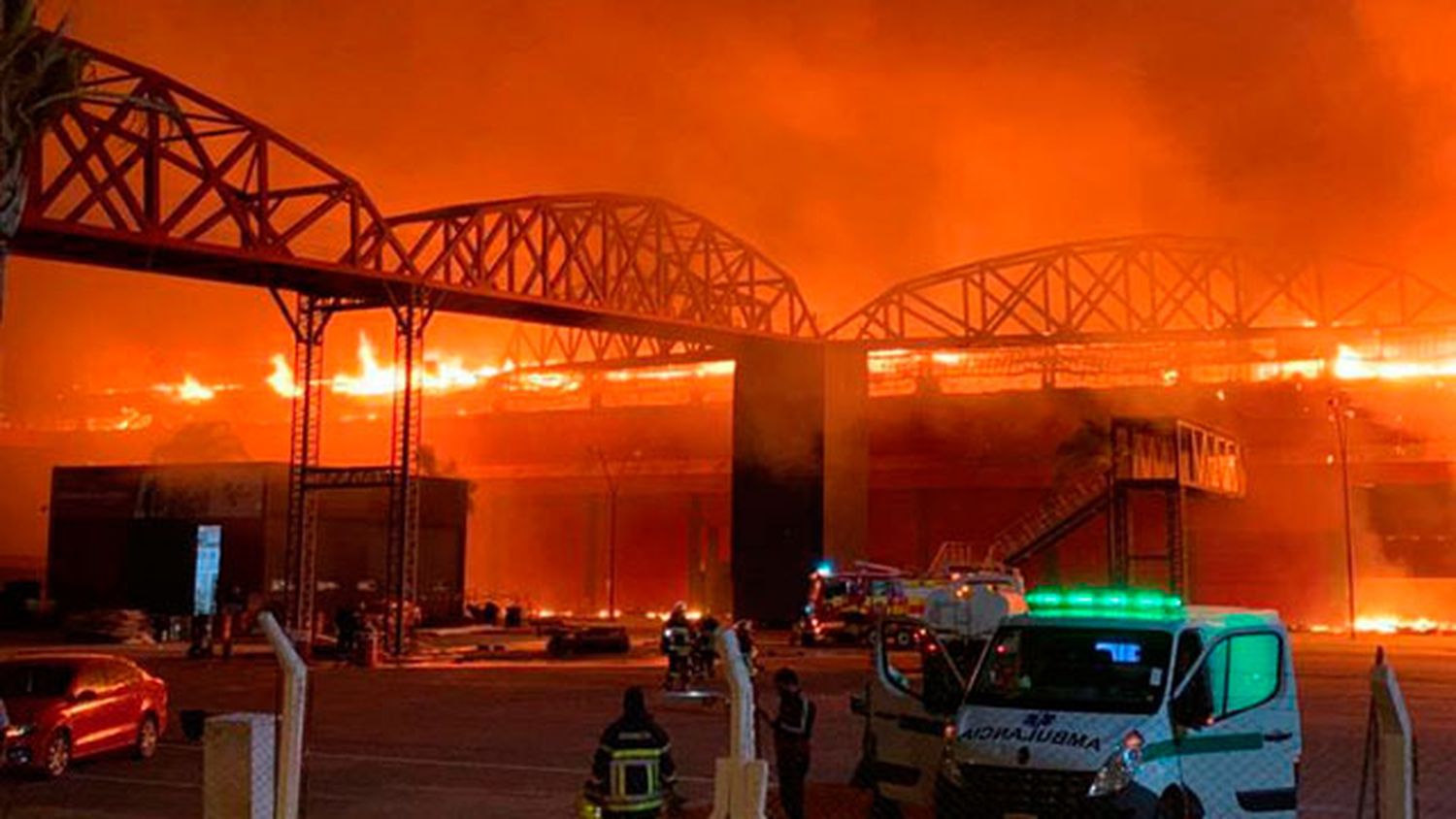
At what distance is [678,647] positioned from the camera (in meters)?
24.5

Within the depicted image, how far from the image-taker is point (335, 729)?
2003cm

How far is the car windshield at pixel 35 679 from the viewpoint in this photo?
1563cm

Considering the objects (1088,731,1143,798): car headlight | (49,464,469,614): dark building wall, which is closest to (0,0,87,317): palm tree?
(1088,731,1143,798): car headlight

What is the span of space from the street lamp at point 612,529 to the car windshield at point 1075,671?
187 feet

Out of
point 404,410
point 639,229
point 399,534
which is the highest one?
point 639,229

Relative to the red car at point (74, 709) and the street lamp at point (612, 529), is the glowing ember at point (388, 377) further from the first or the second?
the red car at point (74, 709)

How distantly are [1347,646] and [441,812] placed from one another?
40.4m

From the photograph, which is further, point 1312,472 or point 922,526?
point 922,526

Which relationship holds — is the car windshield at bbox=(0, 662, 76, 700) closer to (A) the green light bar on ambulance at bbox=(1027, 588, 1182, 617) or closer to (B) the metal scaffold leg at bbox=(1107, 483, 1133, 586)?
(A) the green light bar on ambulance at bbox=(1027, 588, 1182, 617)

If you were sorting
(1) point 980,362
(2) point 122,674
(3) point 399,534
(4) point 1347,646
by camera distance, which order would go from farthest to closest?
(1) point 980,362, (4) point 1347,646, (3) point 399,534, (2) point 122,674

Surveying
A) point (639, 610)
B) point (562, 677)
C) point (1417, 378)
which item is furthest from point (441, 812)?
point (1417, 378)

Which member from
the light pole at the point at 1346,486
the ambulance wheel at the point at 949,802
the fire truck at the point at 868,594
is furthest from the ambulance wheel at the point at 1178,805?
the light pole at the point at 1346,486

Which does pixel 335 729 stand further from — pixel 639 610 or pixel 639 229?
pixel 639 610

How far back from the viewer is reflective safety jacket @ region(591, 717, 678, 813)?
28.6ft
